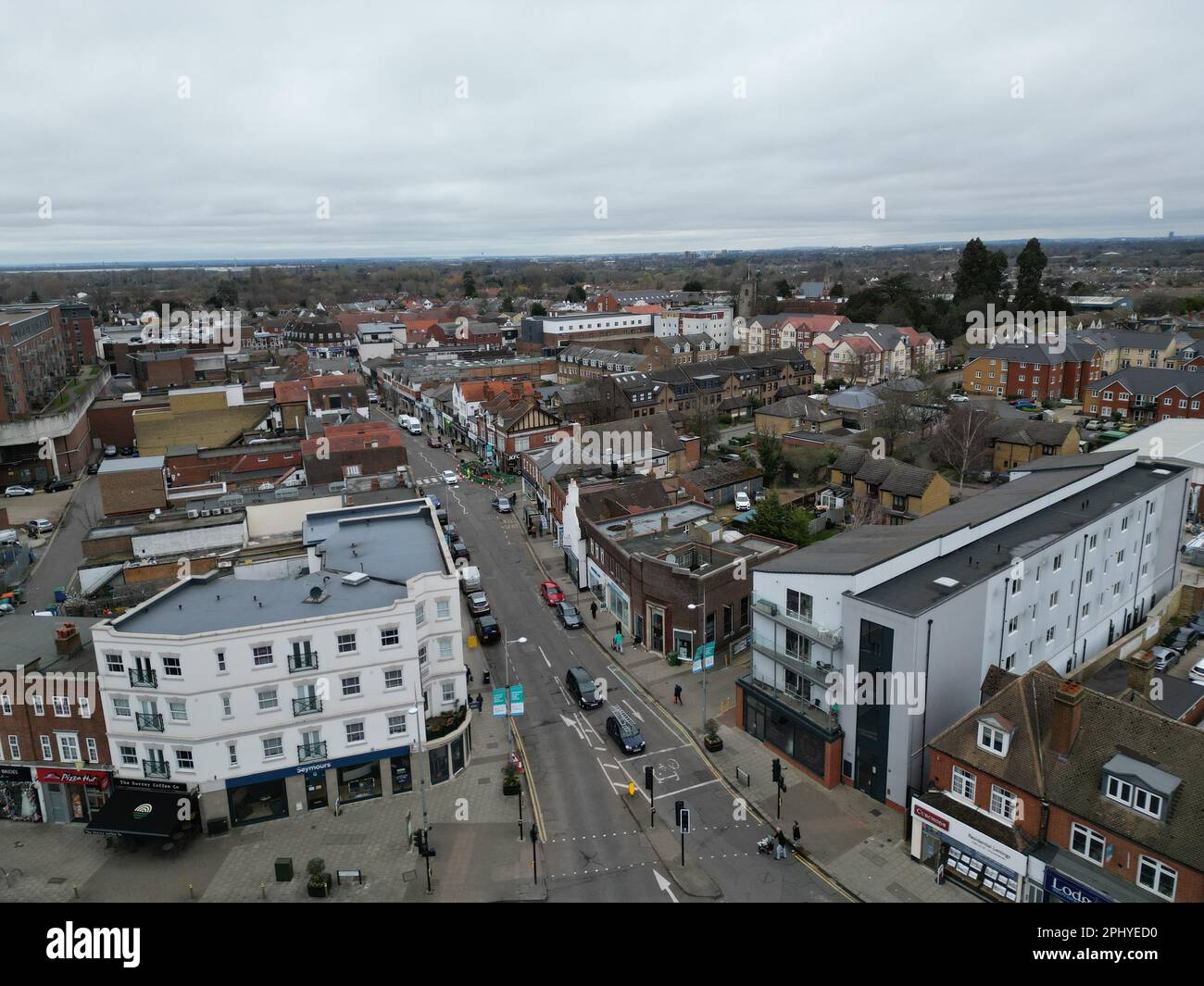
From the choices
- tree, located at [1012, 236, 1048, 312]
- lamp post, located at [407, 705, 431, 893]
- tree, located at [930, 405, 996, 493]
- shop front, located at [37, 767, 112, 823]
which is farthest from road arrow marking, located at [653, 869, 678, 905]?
tree, located at [1012, 236, 1048, 312]

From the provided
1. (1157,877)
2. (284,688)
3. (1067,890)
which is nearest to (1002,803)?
(1067,890)

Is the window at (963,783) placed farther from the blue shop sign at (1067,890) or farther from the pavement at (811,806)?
the blue shop sign at (1067,890)

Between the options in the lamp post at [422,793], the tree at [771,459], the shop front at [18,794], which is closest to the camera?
the lamp post at [422,793]

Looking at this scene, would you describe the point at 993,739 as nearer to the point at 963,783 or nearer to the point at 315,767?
the point at 963,783

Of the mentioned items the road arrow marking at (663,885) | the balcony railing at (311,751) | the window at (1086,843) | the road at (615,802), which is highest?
the window at (1086,843)

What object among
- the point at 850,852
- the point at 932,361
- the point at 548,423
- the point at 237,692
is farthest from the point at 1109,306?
the point at 237,692

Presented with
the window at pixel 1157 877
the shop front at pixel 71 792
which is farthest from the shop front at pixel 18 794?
the window at pixel 1157 877
